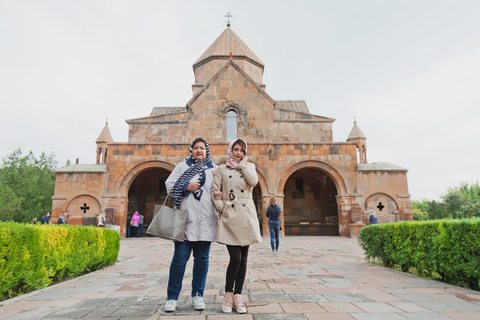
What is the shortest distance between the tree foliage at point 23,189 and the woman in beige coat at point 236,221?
26512 mm

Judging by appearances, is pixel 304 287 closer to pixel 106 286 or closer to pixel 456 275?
pixel 456 275

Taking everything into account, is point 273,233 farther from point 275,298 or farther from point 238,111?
point 238,111

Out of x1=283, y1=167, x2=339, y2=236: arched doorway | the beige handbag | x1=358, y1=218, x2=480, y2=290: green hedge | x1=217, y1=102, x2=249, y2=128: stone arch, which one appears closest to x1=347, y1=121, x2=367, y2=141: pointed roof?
x1=283, y1=167, x2=339, y2=236: arched doorway

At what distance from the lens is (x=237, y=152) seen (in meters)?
3.23

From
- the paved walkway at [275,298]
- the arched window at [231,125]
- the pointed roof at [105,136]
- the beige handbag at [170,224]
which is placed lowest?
the paved walkway at [275,298]

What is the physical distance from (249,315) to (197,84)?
1883 centimetres

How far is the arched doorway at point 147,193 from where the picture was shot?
56.8 feet

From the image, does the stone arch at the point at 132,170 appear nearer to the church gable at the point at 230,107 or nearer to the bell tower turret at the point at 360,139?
the church gable at the point at 230,107

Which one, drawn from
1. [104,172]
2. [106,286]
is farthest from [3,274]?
[104,172]

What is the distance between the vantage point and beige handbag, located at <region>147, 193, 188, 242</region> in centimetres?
292

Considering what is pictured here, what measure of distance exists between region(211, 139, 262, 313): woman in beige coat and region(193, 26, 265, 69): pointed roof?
18.6 metres

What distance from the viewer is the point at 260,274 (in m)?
5.03

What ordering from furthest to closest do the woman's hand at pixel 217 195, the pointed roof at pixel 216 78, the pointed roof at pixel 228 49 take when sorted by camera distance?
the pointed roof at pixel 228 49
the pointed roof at pixel 216 78
the woman's hand at pixel 217 195

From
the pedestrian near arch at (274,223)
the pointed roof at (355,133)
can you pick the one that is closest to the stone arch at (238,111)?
the pedestrian near arch at (274,223)
